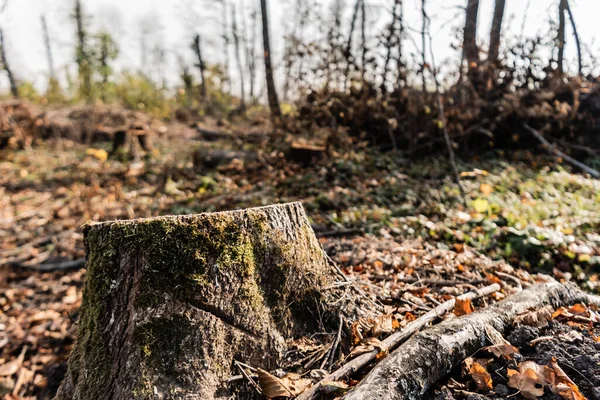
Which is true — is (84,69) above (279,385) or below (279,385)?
above

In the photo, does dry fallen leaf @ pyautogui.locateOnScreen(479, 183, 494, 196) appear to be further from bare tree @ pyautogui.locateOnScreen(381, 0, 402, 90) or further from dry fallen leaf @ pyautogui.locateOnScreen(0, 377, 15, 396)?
dry fallen leaf @ pyautogui.locateOnScreen(0, 377, 15, 396)

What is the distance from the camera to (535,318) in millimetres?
2162

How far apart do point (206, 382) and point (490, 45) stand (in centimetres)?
1055

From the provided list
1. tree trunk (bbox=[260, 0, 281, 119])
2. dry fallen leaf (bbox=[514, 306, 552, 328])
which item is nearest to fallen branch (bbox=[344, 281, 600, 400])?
dry fallen leaf (bbox=[514, 306, 552, 328])

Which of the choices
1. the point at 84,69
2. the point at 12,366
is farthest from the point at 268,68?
the point at 12,366

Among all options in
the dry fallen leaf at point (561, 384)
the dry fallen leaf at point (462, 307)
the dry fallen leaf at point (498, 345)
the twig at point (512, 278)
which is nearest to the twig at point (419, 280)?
the twig at point (512, 278)

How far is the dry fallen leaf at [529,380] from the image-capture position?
4.99 feet

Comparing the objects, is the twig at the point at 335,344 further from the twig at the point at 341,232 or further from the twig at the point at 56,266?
the twig at the point at 56,266

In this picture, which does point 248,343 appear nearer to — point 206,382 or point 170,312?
point 206,382

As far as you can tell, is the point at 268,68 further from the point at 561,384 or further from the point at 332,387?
the point at 561,384

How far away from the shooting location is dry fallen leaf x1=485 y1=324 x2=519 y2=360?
1804 millimetres

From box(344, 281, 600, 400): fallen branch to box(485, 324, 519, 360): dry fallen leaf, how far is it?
4cm

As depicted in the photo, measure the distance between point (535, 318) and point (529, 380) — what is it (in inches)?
29.4

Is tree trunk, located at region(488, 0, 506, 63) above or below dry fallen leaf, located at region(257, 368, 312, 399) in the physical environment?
above
